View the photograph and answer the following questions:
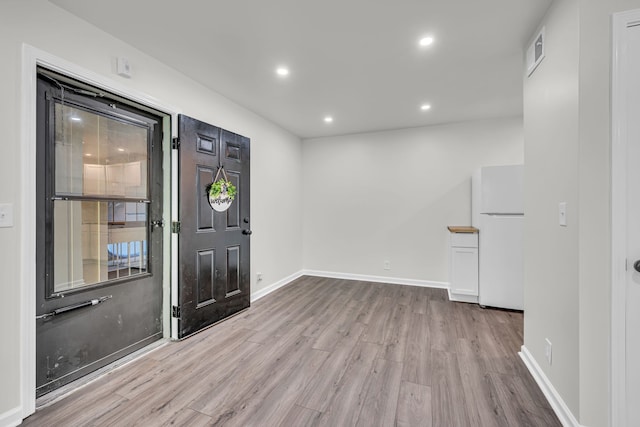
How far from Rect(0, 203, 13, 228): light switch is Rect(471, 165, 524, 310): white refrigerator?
4297 millimetres

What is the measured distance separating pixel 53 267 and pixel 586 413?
3275 mm

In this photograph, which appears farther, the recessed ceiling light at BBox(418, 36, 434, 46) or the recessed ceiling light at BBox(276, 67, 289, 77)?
the recessed ceiling light at BBox(276, 67, 289, 77)

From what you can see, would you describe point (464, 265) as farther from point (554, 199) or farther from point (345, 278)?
point (554, 199)

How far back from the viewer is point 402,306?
11.6 feet

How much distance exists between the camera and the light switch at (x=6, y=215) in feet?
5.10

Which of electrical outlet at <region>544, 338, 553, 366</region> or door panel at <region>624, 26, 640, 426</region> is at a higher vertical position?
door panel at <region>624, 26, 640, 426</region>

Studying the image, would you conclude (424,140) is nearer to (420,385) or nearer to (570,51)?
(570,51)

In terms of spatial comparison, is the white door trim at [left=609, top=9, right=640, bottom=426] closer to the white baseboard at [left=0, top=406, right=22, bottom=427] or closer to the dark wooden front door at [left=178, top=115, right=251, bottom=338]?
the dark wooden front door at [left=178, top=115, right=251, bottom=338]

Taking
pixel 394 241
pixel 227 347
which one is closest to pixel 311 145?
pixel 394 241

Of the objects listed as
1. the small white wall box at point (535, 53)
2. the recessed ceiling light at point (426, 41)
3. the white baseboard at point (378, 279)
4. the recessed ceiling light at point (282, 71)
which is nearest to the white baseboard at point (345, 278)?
the white baseboard at point (378, 279)

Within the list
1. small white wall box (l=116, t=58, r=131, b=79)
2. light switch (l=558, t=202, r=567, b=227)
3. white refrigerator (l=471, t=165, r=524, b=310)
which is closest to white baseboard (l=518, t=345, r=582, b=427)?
light switch (l=558, t=202, r=567, b=227)

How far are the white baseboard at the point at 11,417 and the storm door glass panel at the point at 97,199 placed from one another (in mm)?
692

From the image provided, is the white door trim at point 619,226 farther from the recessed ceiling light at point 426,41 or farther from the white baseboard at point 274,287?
the white baseboard at point 274,287

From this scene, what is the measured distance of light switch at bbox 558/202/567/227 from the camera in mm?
1568
